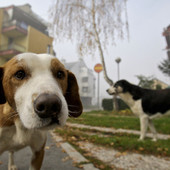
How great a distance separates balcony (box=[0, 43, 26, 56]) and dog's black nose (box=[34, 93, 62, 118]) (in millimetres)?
25250

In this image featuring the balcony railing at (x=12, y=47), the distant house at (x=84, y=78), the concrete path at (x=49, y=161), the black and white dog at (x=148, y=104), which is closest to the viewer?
the concrete path at (x=49, y=161)

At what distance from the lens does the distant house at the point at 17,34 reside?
2475cm

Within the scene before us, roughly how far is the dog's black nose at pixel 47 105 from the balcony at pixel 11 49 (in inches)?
994

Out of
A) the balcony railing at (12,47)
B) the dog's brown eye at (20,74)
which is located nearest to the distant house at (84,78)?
the balcony railing at (12,47)

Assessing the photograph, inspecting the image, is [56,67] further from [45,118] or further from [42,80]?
[45,118]

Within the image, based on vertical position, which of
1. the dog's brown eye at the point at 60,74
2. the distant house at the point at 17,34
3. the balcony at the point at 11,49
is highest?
the distant house at the point at 17,34

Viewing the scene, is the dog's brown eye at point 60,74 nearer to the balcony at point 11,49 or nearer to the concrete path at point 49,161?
the concrete path at point 49,161

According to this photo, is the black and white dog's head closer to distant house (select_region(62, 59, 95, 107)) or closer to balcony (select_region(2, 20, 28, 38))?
balcony (select_region(2, 20, 28, 38))

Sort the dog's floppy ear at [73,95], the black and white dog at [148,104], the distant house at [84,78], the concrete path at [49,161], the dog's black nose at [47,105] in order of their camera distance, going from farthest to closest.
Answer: the distant house at [84,78], the black and white dog at [148,104], the concrete path at [49,161], the dog's floppy ear at [73,95], the dog's black nose at [47,105]

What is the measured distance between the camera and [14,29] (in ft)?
79.8

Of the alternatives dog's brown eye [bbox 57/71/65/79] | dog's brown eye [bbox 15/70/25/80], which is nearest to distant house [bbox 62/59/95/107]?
dog's brown eye [bbox 57/71/65/79]

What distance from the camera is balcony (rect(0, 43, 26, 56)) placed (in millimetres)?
23938

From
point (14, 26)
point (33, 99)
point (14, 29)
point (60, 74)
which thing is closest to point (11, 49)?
point (14, 29)

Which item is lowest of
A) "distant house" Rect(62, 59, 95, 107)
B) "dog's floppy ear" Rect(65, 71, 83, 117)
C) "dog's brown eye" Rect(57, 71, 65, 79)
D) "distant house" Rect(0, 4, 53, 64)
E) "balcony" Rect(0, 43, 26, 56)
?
"distant house" Rect(62, 59, 95, 107)
